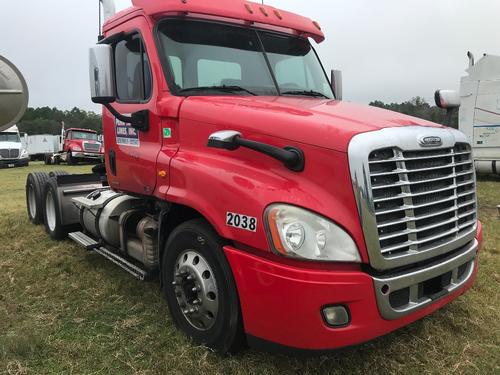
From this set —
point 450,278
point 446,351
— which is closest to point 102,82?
point 450,278

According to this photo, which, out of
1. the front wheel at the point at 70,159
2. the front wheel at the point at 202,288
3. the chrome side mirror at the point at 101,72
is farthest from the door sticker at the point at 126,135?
the front wheel at the point at 70,159

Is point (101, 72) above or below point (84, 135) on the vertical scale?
above

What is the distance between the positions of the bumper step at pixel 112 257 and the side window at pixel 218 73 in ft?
5.69

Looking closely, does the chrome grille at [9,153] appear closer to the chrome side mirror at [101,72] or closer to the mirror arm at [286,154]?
the chrome side mirror at [101,72]

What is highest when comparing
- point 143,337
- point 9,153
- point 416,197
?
point 416,197

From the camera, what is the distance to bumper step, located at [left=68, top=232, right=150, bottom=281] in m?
4.21

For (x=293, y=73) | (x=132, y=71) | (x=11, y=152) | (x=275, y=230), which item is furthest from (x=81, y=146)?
(x=275, y=230)

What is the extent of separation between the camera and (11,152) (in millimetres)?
29703

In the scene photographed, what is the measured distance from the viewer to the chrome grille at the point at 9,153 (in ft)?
96.1

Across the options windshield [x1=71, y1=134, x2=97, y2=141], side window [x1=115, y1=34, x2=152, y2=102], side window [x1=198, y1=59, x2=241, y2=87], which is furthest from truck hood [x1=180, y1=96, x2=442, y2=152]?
windshield [x1=71, y1=134, x2=97, y2=141]

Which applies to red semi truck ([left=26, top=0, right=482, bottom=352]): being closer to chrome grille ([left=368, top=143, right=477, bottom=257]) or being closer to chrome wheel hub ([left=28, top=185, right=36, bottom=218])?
chrome grille ([left=368, top=143, right=477, bottom=257])

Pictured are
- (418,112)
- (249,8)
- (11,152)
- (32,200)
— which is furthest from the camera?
(11,152)

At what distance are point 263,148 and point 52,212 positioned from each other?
497cm

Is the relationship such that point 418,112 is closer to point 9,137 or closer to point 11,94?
point 11,94
